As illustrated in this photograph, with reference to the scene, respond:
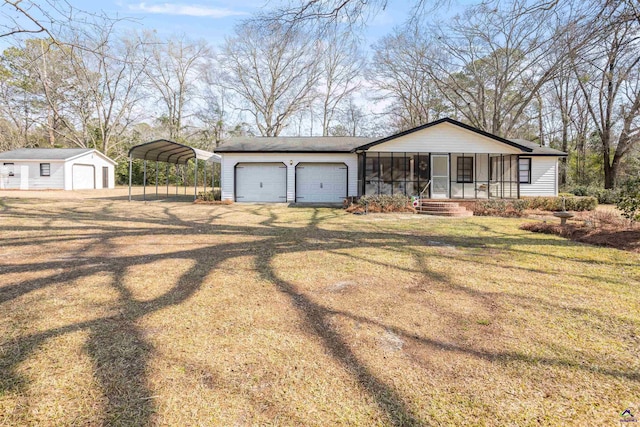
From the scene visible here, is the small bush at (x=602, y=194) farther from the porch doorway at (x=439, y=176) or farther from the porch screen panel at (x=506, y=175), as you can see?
the porch doorway at (x=439, y=176)

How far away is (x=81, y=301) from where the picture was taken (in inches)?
142

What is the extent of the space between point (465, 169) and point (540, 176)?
4602mm

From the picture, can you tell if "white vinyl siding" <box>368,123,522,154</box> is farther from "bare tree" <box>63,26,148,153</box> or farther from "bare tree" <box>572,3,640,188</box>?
"bare tree" <box>63,26,148,153</box>

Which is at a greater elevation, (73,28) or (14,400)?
(73,28)

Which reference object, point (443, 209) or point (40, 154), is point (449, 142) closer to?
point (443, 209)

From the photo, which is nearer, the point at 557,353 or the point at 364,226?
the point at 557,353

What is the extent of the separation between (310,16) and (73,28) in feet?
12.7

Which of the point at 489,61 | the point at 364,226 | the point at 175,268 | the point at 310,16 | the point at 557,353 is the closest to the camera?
the point at 557,353

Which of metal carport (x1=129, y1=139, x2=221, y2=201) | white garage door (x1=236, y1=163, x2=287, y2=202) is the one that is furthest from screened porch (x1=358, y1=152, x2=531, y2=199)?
metal carport (x1=129, y1=139, x2=221, y2=201)

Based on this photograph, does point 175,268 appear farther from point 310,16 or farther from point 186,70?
point 186,70

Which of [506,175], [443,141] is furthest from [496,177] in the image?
[443,141]

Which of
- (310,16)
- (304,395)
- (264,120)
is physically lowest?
(304,395)

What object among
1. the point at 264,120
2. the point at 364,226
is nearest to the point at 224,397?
the point at 364,226

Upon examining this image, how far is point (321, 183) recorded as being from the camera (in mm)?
17766
